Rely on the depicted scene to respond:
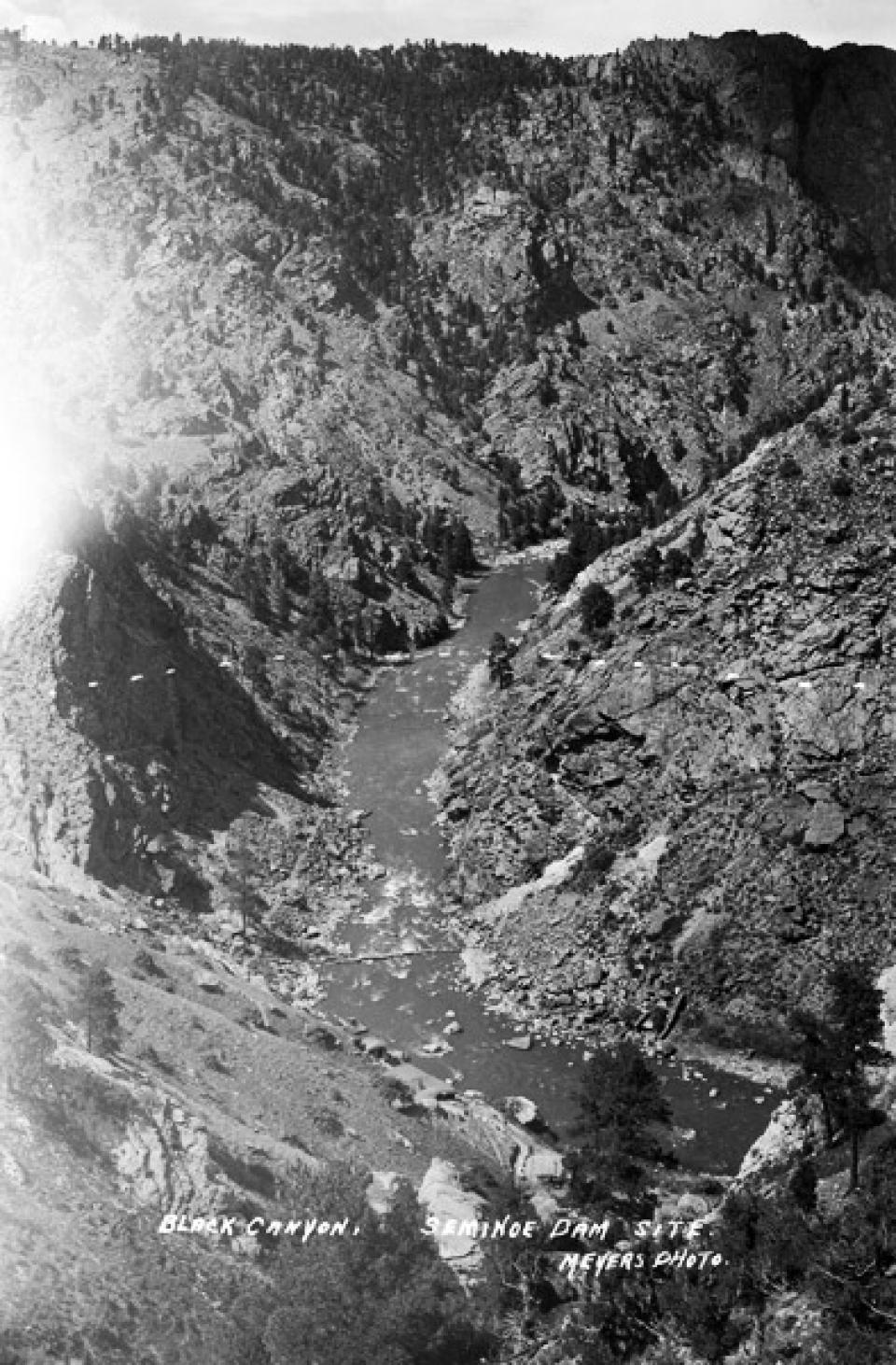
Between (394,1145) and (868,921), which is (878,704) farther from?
(394,1145)

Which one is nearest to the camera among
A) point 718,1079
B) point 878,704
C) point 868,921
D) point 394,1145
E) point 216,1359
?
point 216,1359

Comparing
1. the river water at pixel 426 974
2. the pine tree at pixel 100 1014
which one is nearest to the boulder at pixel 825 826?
the river water at pixel 426 974

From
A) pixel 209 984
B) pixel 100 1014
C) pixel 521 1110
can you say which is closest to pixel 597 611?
pixel 521 1110

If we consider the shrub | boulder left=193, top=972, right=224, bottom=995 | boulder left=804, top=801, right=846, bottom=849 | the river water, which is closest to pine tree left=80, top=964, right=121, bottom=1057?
boulder left=193, top=972, right=224, bottom=995

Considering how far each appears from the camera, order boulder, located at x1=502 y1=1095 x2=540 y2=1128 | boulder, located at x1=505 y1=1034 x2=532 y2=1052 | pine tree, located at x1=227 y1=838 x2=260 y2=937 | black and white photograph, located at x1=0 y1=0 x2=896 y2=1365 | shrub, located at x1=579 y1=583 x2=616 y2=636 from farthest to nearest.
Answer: shrub, located at x1=579 y1=583 x2=616 y2=636 → pine tree, located at x1=227 y1=838 x2=260 y2=937 → boulder, located at x1=505 y1=1034 x2=532 y2=1052 → boulder, located at x1=502 y1=1095 x2=540 y2=1128 → black and white photograph, located at x1=0 y1=0 x2=896 y2=1365

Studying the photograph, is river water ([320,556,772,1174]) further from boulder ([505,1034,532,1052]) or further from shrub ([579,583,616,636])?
shrub ([579,583,616,636])

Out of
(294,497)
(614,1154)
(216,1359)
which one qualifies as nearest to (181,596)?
(294,497)

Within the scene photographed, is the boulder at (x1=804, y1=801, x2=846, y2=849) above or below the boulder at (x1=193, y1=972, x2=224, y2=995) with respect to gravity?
above

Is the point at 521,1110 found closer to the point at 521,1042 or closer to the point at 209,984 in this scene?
the point at 521,1042

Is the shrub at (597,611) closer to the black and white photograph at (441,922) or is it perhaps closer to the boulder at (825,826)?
the black and white photograph at (441,922)
